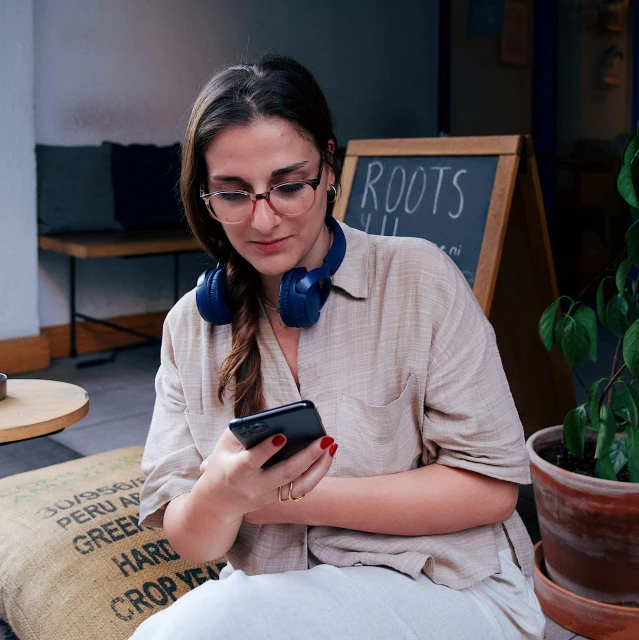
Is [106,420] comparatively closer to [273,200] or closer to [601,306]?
[601,306]

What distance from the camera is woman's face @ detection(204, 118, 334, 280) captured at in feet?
3.91

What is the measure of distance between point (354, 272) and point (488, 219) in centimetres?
134

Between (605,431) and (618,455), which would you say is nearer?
(605,431)

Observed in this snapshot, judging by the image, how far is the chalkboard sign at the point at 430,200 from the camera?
101 inches

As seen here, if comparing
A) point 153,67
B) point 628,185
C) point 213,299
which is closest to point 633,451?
point 628,185

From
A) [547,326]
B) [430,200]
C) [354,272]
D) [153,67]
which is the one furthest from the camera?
[153,67]

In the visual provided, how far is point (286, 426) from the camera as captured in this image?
0.95 meters

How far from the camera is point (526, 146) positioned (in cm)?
255

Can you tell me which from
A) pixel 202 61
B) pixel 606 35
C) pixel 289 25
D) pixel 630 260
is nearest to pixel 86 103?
pixel 202 61

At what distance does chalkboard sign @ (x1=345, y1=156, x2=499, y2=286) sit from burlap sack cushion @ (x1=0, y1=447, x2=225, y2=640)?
121cm

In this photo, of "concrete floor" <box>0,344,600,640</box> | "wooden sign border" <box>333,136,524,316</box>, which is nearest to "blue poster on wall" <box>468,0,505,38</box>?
"concrete floor" <box>0,344,600,640</box>

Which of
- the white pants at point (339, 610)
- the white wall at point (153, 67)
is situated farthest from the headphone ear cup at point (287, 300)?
the white wall at point (153, 67)

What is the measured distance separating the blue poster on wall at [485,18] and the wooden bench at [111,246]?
3.26 m

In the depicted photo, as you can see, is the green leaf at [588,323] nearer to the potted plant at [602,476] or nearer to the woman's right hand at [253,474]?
the potted plant at [602,476]
